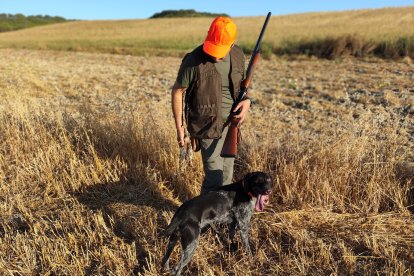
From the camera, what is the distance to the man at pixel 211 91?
311cm

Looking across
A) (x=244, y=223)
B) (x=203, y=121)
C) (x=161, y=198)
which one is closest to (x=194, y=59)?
(x=203, y=121)

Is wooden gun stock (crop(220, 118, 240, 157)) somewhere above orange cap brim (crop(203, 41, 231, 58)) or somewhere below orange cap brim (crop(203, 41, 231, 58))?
below

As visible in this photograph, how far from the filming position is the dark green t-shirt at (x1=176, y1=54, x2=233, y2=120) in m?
3.25

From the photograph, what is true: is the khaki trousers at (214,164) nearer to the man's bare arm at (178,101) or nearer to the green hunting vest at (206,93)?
the green hunting vest at (206,93)

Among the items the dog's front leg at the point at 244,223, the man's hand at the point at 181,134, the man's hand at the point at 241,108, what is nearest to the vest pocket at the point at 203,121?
the man's hand at the point at 181,134

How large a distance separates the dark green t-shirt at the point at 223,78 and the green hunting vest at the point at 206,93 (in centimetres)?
3

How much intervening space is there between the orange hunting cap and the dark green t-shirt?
192mm

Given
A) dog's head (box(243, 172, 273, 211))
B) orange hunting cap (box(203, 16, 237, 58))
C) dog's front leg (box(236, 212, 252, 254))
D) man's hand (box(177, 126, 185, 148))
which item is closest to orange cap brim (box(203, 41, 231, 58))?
orange hunting cap (box(203, 16, 237, 58))

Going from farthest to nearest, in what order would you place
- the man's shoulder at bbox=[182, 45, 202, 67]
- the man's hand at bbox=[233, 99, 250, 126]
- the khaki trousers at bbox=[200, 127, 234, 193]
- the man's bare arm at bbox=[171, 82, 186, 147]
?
the khaki trousers at bbox=[200, 127, 234, 193], the man's hand at bbox=[233, 99, 250, 126], the man's bare arm at bbox=[171, 82, 186, 147], the man's shoulder at bbox=[182, 45, 202, 67]

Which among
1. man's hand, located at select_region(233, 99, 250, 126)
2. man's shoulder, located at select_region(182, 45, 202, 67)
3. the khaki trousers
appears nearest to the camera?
man's shoulder, located at select_region(182, 45, 202, 67)

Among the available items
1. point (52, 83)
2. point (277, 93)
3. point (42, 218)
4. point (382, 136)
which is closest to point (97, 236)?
point (42, 218)

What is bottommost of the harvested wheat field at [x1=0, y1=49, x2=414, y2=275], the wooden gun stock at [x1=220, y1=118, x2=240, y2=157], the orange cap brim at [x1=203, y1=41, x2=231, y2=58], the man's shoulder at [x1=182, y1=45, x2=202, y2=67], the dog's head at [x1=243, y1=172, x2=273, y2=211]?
the harvested wheat field at [x1=0, y1=49, x2=414, y2=275]

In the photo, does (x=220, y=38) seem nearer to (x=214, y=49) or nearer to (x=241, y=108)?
(x=214, y=49)

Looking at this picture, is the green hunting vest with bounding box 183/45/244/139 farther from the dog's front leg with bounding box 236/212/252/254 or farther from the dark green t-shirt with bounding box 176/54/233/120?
the dog's front leg with bounding box 236/212/252/254
